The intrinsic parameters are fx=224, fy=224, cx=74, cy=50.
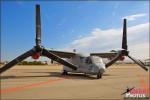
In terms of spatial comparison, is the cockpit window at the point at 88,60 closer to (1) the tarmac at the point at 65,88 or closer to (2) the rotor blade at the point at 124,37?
(1) the tarmac at the point at 65,88

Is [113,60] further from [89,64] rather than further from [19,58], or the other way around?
[19,58]

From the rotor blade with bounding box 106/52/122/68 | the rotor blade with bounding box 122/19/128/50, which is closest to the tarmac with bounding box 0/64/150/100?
the rotor blade with bounding box 106/52/122/68

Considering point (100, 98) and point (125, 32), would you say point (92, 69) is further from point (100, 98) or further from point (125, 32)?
point (100, 98)

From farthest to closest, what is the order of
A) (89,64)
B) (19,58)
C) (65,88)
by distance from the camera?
(89,64) → (19,58) → (65,88)

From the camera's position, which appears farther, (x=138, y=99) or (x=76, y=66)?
(x=76, y=66)

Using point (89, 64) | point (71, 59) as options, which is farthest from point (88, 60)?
point (71, 59)

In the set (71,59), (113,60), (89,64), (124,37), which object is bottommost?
(89,64)

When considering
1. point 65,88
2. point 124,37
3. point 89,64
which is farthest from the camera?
point 124,37

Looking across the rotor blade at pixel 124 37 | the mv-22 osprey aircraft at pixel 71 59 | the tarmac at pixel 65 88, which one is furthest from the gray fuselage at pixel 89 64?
the rotor blade at pixel 124 37

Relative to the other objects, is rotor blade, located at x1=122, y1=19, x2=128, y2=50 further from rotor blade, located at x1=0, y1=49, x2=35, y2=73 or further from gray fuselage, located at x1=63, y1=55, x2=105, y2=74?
rotor blade, located at x1=0, y1=49, x2=35, y2=73

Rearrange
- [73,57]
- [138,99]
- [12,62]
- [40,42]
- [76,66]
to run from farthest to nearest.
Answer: [73,57] → [76,66] → [40,42] → [12,62] → [138,99]

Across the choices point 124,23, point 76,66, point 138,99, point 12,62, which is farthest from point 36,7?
point 138,99

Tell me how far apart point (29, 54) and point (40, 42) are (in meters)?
1.72

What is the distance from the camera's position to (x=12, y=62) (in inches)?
876
